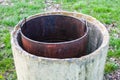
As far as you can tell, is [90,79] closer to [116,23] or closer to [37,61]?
[37,61]

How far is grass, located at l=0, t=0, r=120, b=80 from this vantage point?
4629 millimetres

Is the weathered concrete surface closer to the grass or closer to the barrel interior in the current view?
the barrel interior

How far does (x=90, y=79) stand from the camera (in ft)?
9.17

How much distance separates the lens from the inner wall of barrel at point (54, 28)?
3174mm

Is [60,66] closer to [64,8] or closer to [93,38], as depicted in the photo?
[93,38]

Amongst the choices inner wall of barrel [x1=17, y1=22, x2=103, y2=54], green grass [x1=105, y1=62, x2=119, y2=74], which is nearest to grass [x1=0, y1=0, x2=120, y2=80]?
green grass [x1=105, y1=62, x2=119, y2=74]

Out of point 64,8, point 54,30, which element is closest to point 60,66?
point 54,30

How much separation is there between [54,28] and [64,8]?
2.83 m

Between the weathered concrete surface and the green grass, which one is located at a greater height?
the weathered concrete surface

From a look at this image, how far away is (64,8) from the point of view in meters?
6.05

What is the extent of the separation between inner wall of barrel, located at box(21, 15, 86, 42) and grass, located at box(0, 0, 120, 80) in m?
1.31

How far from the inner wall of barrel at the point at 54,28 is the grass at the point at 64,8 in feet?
4.29

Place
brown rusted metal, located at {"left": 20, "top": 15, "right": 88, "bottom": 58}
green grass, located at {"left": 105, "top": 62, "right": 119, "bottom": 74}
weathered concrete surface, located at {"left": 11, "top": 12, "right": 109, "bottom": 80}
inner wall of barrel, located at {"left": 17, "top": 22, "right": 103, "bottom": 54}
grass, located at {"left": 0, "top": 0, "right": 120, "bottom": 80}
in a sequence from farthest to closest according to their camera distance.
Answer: grass, located at {"left": 0, "top": 0, "right": 120, "bottom": 80} → green grass, located at {"left": 105, "top": 62, "right": 119, "bottom": 74} → inner wall of barrel, located at {"left": 17, "top": 22, "right": 103, "bottom": 54} → brown rusted metal, located at {"left": 20, "top": 15, "right": 88, "bottom": 58} → weathered concrete surface, located at {"left": 11, "top": 12, "right": 109, "bottom": 80}

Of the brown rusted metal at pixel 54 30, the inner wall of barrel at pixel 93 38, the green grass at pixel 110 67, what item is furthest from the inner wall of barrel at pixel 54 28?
the green grass at pixel 110 67
